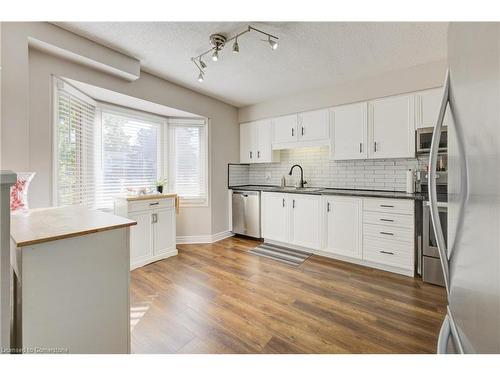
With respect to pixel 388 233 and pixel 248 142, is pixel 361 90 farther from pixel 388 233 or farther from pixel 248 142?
pixel 248 142

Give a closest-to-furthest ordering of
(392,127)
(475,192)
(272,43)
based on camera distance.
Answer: (475,192), (272,43), (392,127)

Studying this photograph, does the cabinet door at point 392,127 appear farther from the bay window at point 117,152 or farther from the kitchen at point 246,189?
the bay window at point 117,152

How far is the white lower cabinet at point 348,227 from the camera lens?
2.54m

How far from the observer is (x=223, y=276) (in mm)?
2562

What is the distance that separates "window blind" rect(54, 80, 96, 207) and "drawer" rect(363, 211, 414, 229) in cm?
340

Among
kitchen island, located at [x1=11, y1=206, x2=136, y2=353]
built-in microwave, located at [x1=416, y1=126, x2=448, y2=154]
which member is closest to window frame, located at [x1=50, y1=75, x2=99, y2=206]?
kitchen island, located at [x1=11, y1=206, x2=136, y2=353]

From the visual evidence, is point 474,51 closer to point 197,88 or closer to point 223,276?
point 223,276

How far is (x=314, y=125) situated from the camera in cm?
342

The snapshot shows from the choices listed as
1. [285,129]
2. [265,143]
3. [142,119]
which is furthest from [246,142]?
[142,119]

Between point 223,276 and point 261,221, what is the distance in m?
1.41

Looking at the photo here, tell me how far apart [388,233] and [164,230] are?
9.44 ft

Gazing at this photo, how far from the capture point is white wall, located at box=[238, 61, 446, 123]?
257cm

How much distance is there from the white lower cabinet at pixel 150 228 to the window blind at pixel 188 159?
59cm
